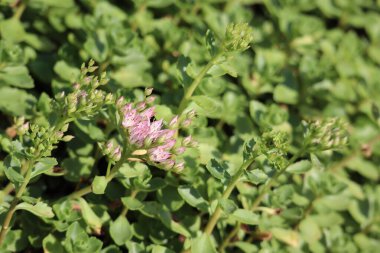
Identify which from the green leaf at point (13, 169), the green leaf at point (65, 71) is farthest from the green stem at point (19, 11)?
the green leaf at point (13, 169)

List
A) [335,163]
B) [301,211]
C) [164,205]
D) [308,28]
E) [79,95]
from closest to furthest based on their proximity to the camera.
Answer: [79,95] < [164,205] < [301,211] < [335,163] < [308,28]

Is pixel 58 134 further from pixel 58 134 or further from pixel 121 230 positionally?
pixel 121 230

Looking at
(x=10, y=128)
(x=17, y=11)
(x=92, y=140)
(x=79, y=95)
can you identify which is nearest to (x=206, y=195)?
(x=92, y=140)

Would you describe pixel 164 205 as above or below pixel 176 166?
below

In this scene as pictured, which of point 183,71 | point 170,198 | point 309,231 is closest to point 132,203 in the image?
point 170,198

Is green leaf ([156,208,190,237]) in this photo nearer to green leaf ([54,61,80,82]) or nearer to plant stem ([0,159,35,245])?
plant stem ([0,159,35,245])

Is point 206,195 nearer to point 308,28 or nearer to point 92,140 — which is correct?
point 92,140

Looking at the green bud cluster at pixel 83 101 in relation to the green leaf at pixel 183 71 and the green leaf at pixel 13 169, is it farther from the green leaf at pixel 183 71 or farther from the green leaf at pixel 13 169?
the green leaf at pixel 183 71
